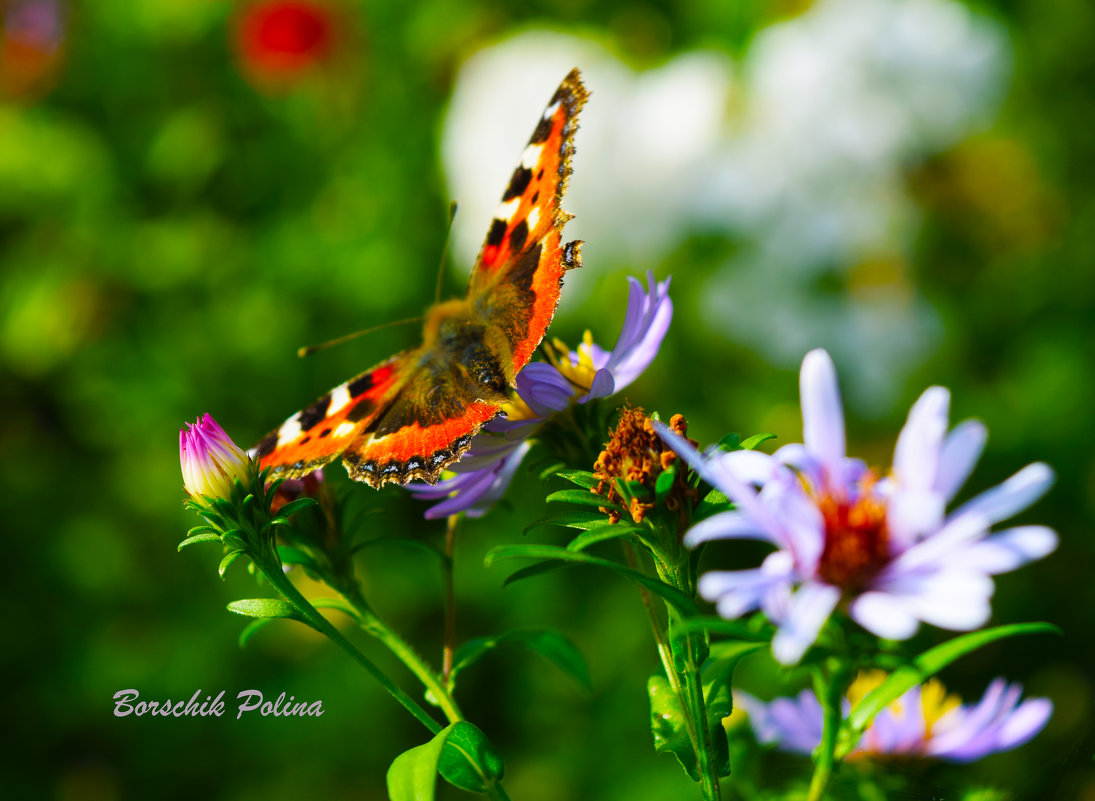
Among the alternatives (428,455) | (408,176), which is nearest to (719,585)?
(428,455)

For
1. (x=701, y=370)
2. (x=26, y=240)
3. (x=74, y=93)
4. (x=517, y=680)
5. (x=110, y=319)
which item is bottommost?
(x=517, y=680)

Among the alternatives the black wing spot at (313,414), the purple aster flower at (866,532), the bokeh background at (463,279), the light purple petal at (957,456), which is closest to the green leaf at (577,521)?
the purple aster flower at (866,532)

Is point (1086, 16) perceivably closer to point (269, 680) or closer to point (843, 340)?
point (843, 340)

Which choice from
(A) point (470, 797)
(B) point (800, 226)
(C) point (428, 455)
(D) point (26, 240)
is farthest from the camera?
(D) point (26, 240)

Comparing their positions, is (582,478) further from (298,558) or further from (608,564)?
(298,558)

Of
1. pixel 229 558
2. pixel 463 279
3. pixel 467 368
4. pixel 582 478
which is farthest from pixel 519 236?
pixel 463 279

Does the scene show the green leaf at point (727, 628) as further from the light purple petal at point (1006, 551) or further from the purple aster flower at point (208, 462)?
the purple aster flower at point (208, 462)

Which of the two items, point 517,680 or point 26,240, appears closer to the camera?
point 517,680
